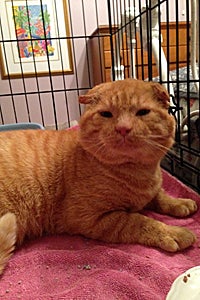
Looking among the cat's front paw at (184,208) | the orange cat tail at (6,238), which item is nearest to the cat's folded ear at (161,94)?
the cat's front paw at (184,208)

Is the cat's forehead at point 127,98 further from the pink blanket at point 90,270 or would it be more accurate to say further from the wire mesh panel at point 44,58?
the wire mesh panel at point 44,58

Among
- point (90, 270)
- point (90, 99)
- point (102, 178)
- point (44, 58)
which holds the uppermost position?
point (44, 58)

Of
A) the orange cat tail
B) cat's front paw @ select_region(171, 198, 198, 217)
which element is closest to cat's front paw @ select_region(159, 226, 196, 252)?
cat's front paw @ select_region(171, 198, 198, 217)

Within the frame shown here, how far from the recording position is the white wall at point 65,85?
109 inches

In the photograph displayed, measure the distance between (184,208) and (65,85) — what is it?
7.58 ft

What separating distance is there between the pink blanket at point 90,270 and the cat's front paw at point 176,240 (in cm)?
2

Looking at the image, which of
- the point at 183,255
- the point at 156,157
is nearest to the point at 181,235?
the point at 183,255

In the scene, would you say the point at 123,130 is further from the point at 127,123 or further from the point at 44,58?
the point at 44,58

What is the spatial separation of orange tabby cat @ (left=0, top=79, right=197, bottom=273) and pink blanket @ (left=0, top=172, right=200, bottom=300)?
32 mm

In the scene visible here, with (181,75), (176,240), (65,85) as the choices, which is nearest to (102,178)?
(176,240)

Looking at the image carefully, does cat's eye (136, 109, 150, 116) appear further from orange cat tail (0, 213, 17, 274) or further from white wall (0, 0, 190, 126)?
white wall (0, 0, 190, 126)

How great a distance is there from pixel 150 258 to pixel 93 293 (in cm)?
18

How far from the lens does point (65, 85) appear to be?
291 centimetres

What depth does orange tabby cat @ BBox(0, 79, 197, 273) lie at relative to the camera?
724 millimetres
